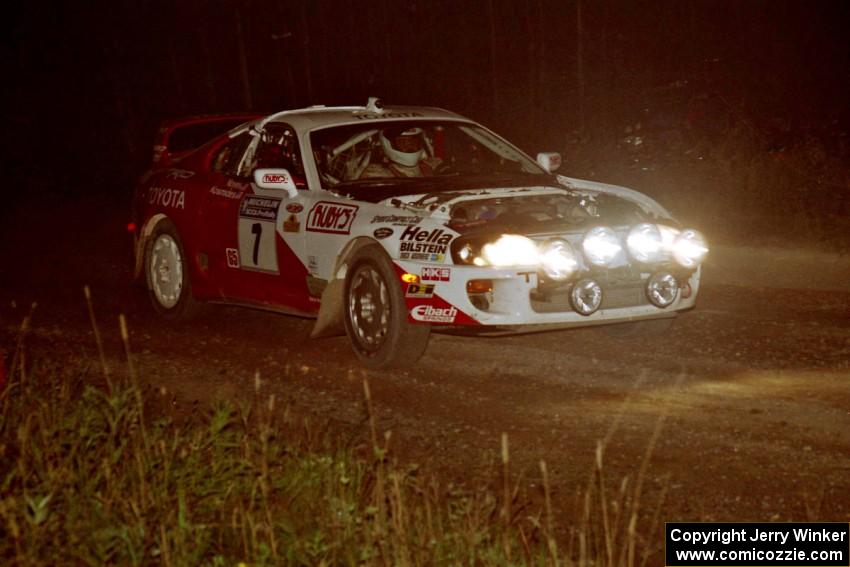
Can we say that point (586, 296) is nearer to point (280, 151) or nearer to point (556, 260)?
point (556, 260)

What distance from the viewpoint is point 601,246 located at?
812 centimetres

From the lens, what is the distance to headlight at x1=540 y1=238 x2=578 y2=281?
26.2 ft

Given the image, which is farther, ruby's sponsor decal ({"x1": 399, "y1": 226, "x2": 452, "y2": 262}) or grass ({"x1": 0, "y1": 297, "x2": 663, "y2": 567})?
ruby's sponsor decal ({"x1": 399, "y1": 226, "x2": 452, "y2": 262})

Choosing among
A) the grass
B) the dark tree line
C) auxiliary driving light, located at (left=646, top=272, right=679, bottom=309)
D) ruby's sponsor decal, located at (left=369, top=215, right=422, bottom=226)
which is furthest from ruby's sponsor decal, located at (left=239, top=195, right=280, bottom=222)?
the dark tree line

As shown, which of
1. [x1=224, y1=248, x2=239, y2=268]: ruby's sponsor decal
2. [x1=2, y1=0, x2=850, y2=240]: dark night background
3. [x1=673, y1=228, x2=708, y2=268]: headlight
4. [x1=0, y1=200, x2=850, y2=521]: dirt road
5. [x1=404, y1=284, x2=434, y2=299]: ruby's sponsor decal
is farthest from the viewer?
[x1=2, y1=0, x2=850, y2=240]: dark night background

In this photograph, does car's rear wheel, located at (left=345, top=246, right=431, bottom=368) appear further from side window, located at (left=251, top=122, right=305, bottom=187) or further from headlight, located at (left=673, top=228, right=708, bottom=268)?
Result: headlight, located at (left=673, top=228, right=708, bottom=268)

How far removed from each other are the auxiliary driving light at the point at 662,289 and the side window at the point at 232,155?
3.16 m

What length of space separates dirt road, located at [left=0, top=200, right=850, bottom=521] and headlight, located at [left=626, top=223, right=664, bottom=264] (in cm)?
62

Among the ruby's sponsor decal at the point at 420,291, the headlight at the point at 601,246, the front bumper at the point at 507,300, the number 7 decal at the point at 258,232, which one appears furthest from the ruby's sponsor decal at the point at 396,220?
the number 7 decal at the point at 258,232

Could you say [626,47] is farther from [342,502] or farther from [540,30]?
[342,502]

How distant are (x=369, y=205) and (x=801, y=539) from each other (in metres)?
4.05

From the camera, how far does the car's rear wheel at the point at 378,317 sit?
27.1ft

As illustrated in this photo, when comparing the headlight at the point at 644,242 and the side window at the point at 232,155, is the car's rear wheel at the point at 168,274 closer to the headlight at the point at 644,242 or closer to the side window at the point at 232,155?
the side window at the point at 232,155

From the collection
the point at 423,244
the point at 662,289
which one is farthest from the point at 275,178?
the point at 662,289
